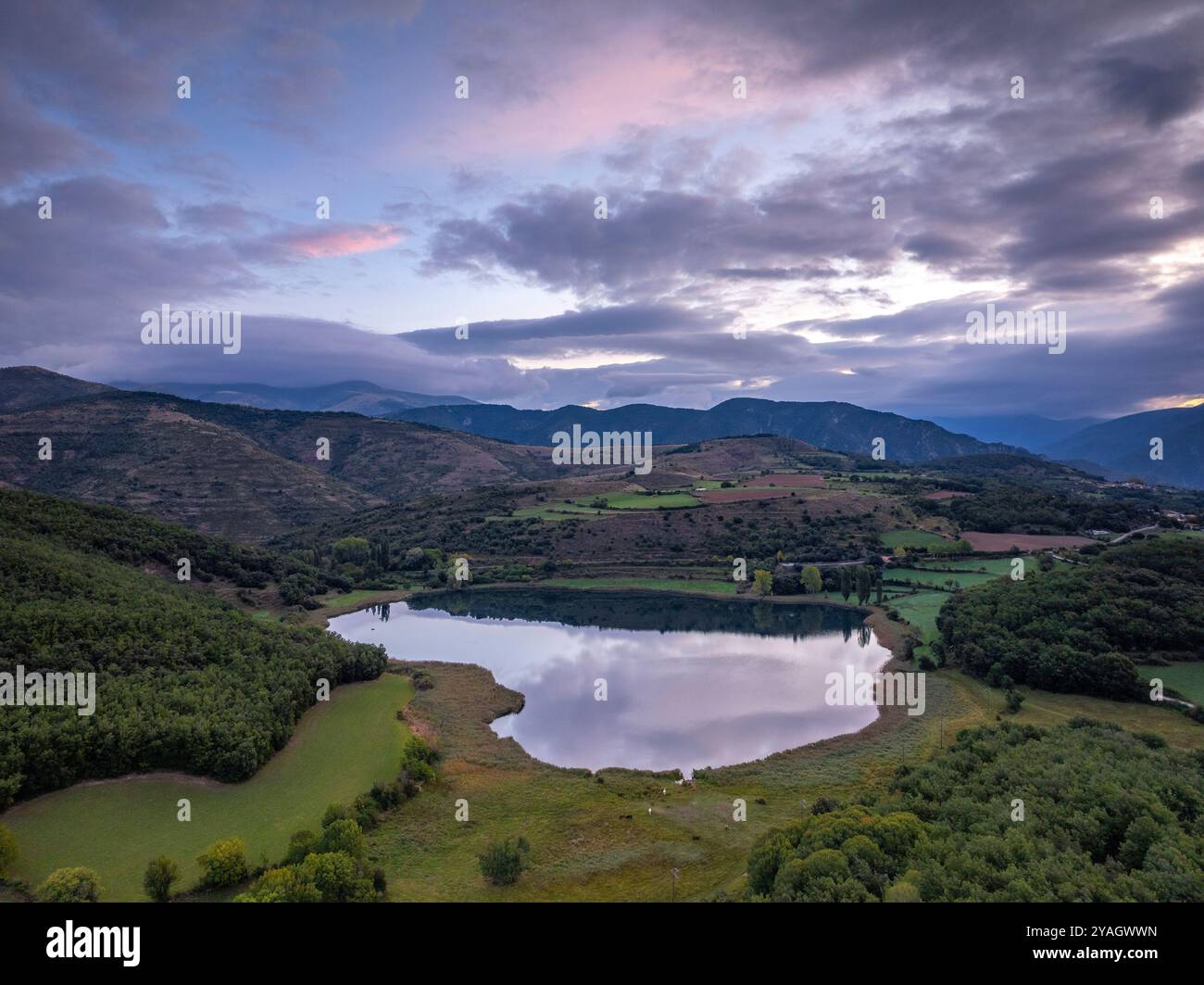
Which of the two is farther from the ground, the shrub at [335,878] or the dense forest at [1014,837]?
the dense forest at [1014,837]

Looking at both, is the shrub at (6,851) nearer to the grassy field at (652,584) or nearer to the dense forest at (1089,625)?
the dense forest at (1089,625)

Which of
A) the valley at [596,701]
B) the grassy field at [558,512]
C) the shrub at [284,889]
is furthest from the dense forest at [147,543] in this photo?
the shrub at [284,889]

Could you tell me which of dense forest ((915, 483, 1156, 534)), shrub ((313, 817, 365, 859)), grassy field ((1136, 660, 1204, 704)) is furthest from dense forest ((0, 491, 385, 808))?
dense forest ((915, 483, 1156, 534))

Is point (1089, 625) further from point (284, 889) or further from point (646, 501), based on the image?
point (646, 501)

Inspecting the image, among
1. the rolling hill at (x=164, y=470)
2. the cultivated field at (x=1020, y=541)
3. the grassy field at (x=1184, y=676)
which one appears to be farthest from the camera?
the rolling hill at (x=164, y=470)

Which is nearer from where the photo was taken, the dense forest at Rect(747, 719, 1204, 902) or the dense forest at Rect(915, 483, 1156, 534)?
the dense forest at Rect(747, 719, 1204, 902)

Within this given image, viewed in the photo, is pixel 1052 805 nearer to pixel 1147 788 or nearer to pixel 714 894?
pixel 1147 788

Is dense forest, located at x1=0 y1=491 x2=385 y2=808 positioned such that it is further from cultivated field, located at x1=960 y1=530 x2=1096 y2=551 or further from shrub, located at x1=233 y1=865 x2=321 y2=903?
cultivated field, located at x1=960 y1=530 x2=1096 y2=551
